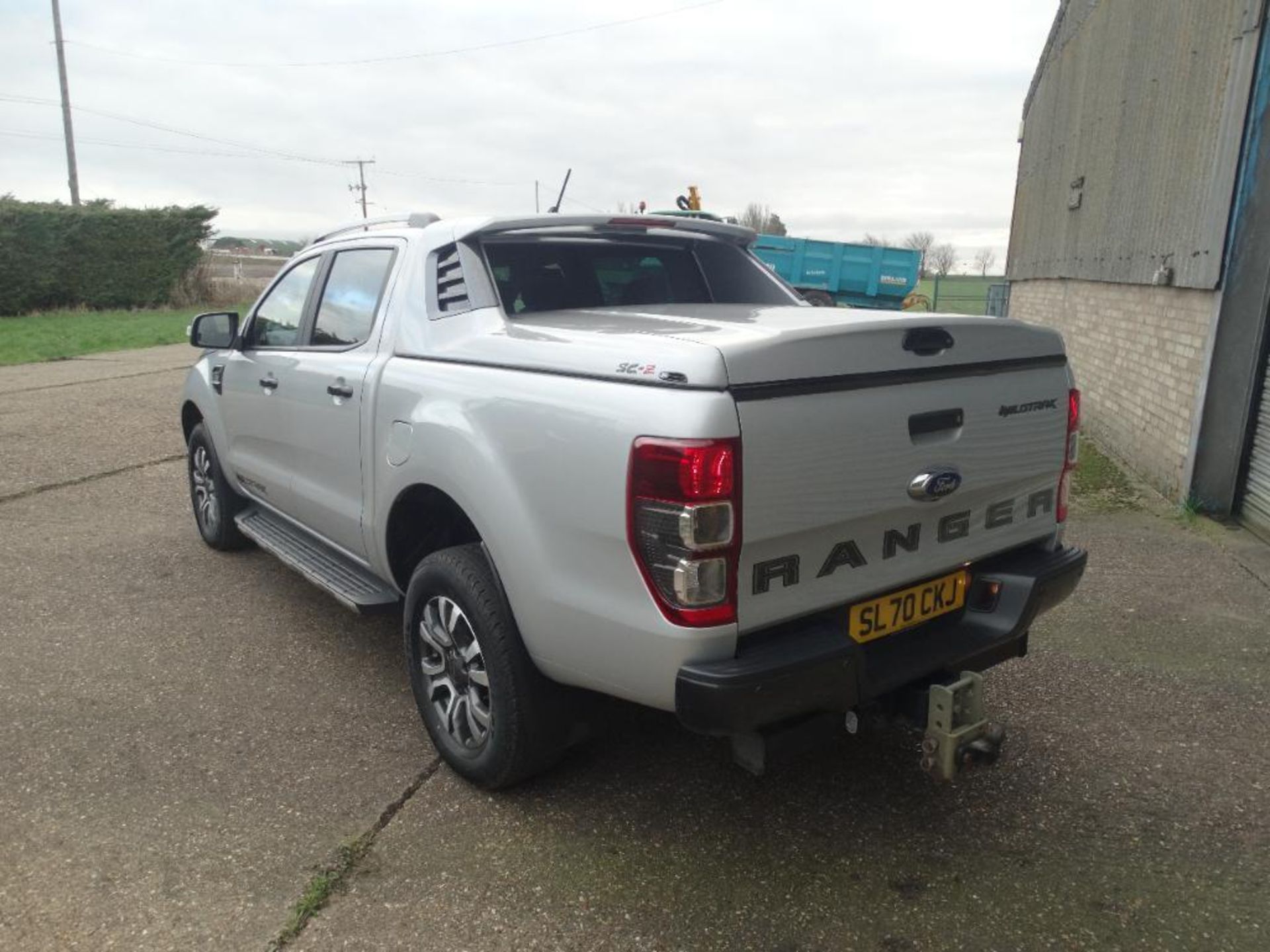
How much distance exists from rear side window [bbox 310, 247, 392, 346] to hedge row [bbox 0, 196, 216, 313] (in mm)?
23650

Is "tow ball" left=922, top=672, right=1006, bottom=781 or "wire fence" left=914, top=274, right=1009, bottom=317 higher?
"wire fence" left=914, top=274, right=1009, bottom=317

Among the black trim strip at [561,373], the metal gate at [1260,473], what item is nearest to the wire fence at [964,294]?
the metal gate at [1260,473]

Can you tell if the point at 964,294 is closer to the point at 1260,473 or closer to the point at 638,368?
the point at 1260,473

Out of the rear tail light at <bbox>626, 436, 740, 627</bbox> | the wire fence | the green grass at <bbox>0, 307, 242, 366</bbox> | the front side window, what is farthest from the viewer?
the wire fence

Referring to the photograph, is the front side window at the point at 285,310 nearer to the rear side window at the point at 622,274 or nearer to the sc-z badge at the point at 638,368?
the rear side window at the point at 622,274

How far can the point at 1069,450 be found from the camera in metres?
3.11

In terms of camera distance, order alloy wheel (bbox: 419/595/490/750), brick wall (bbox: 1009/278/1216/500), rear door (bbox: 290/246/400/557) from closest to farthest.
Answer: alloy wheel (bbox: 419/595/490/750), rear door (bbox: 290/246/400/557), brick wall (bbox: 1009/278/1216/500)

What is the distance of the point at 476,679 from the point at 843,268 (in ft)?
66.7

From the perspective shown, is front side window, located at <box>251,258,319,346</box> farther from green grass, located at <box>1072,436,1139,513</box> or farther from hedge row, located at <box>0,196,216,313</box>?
hedge row, located at <box>0,196,216,313</box>

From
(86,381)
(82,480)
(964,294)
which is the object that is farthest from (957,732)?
(964,294)

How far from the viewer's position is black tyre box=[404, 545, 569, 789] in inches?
108

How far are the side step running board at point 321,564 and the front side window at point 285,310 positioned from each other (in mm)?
885

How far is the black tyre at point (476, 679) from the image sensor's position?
2.73 meters

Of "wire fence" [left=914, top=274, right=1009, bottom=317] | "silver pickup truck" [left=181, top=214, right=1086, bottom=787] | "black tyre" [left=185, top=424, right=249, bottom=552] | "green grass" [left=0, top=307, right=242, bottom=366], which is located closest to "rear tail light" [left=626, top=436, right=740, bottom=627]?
"silver pickup truck" [left=181, top=214, right=1086, bottom=787]
